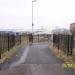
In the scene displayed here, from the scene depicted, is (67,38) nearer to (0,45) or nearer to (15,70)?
(0,45)

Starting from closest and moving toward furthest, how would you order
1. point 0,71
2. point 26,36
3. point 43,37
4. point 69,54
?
point 0,71
point 69,54
point 26,36
point 43,37

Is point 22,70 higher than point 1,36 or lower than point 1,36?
lower

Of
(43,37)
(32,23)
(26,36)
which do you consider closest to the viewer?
(32,23)

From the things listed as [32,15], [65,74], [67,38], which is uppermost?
[32,15]

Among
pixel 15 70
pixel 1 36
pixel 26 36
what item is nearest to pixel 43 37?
pixel 26 36

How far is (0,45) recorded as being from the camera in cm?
2098

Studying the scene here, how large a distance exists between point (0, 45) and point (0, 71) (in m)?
7.77

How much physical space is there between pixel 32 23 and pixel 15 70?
121 feet

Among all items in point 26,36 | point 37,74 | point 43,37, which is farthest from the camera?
point 43,37

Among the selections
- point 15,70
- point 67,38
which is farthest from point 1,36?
point 15,70

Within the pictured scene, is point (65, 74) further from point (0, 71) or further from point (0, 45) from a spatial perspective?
point (0, 45)

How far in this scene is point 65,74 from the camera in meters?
12.5

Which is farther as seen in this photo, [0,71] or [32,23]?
[32,23]

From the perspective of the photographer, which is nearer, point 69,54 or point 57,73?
point 57,73
